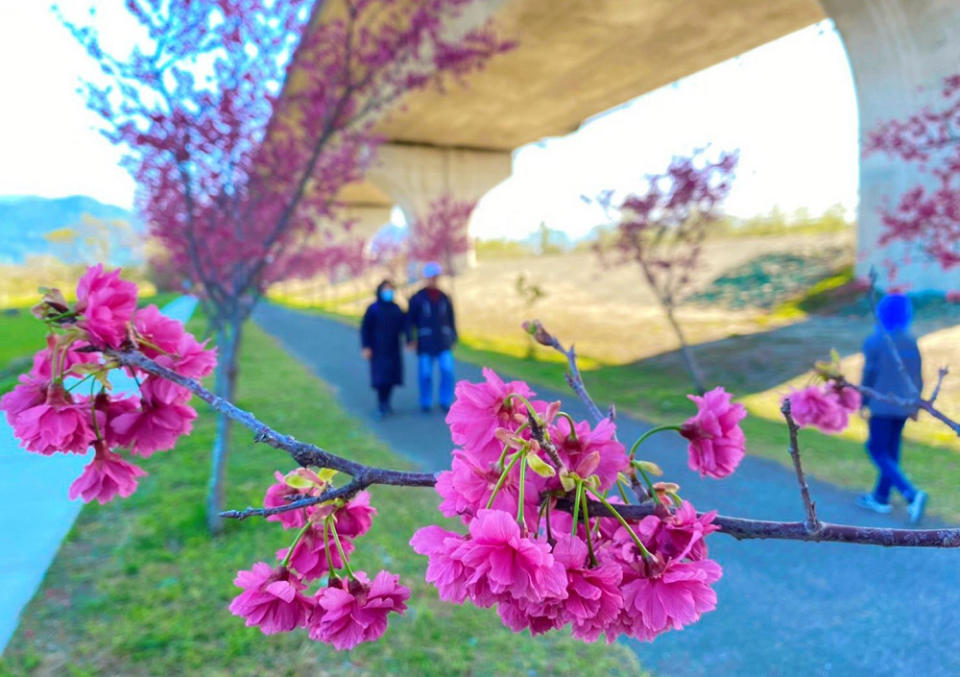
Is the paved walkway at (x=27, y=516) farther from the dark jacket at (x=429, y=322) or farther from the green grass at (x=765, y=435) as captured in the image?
the dark jacket at (x=429, y=322)

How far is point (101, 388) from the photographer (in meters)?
0.85

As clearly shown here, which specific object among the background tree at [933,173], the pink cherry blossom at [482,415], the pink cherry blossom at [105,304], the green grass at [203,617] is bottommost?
the green grass at [203,617]

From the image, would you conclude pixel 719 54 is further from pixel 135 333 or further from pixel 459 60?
pixel 135 333

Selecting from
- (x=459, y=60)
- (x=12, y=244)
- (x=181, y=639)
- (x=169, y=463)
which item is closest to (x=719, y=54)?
(x=459, y=60)

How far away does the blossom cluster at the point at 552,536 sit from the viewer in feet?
1.73

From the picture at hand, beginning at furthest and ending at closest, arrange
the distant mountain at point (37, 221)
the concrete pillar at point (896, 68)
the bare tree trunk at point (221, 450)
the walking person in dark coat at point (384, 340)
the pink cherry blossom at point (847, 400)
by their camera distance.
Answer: the distant mountain at point (37, 221)
the walking person in dark coat at point (384, 340)
the bare tree trunk at point (221, 450)
the concrete pillar at point (896, 68)
the pink cherry blossom at point (847, 400)

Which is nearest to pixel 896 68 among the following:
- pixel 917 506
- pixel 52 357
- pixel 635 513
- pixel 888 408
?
pixel 888 408

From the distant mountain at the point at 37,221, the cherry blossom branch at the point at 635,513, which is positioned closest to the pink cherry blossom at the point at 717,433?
the cherry blossom branch at the point at 635,513

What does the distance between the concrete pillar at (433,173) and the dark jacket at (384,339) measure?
18.6 metres

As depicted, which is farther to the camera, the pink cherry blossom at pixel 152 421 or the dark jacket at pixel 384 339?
the dark jacket at pixel 384 339

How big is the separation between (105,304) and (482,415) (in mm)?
538

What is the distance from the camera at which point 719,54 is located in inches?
535

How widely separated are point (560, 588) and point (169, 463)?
19.9 feet

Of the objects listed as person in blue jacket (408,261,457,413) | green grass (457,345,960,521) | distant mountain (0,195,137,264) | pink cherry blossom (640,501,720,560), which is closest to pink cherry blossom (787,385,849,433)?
green grass (457,345,960,521)
